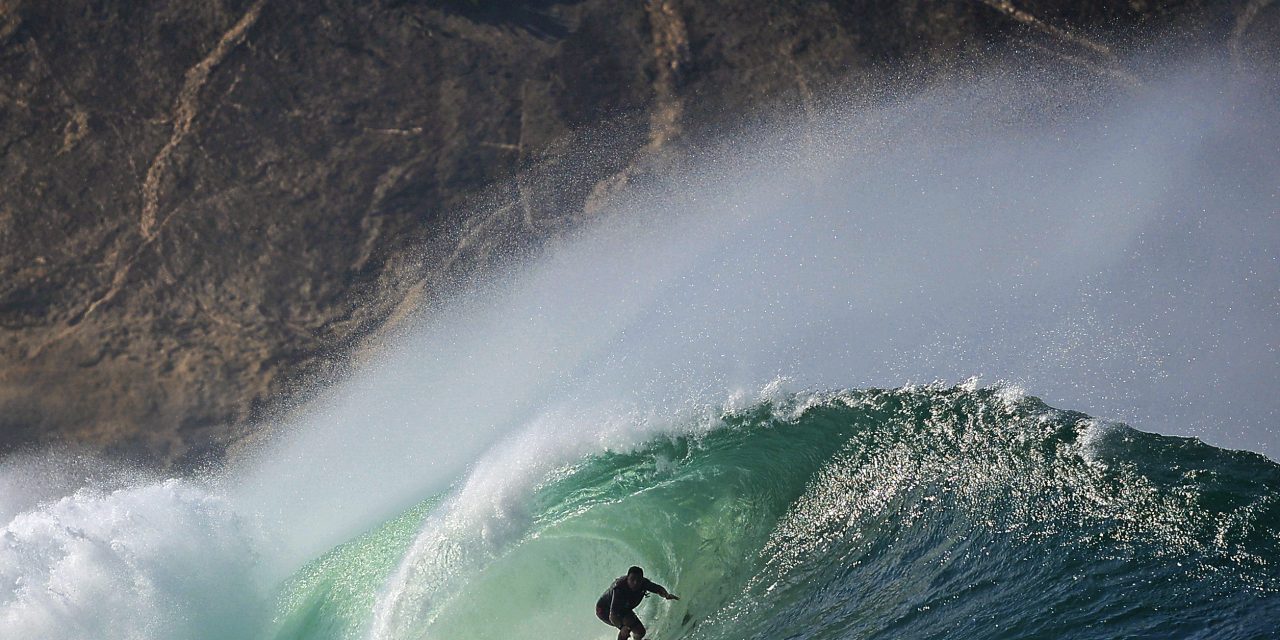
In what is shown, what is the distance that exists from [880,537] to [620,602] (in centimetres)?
171

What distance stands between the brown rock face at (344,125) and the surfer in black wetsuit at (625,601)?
15.4ft

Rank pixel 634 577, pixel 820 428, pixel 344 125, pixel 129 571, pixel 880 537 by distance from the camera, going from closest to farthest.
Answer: pixel 634 577, pixel 880 537, pixel 820 428, pixel 129 571, pixel 344 125

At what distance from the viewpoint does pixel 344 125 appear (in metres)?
10.3

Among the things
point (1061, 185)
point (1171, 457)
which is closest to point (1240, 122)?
point (1061, 185)

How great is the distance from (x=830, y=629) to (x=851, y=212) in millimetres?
4355

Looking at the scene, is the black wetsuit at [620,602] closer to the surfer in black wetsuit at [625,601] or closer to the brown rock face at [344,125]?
the surfer in black wetsuit at [625,601]

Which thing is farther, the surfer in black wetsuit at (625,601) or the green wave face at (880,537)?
the surfer in black wetsuit at (625,601)

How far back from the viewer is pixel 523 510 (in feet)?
26.1

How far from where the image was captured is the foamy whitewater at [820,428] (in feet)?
20.6

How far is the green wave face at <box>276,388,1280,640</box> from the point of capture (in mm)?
5637

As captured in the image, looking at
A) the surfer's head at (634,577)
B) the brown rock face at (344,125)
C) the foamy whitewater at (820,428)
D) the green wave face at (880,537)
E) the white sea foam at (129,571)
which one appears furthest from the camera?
the brown rock face at (344,125)

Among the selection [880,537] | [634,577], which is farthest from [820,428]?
[634,577]

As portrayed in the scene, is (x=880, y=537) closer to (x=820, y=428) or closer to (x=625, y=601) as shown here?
(x=820, y=428)

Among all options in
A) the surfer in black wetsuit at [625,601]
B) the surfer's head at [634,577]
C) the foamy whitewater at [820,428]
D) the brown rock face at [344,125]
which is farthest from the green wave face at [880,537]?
the brown rock face at [344,125]
